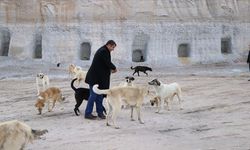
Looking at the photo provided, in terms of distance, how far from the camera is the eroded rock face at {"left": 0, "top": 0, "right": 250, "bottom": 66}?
96.5 ft

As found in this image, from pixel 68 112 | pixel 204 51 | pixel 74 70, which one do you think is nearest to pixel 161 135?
pixel 68 112

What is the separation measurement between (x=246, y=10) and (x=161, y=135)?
24.5 m

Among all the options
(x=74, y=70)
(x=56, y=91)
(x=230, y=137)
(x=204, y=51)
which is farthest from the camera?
(x=204, y=51)

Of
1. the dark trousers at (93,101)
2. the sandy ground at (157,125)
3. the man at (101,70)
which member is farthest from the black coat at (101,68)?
the sandy ground at (157,125)

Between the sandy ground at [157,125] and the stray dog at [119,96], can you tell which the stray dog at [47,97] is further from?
the stray dog at [119,96]

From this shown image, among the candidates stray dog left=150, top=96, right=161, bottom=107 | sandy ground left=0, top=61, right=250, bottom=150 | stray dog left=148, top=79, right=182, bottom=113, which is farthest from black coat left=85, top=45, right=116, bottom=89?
stray dog left=150, top=96, right=161, bottom=107

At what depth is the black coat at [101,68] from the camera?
10.5m

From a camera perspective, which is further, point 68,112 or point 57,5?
point 57,5

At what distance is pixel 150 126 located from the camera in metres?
10.0

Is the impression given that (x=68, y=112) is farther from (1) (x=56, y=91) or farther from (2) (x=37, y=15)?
(2) (x=37, y=15)

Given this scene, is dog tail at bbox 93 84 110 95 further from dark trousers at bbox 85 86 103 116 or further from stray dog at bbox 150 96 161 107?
stray dog at bbox 150 96 161 107

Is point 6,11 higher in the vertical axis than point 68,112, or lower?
higher

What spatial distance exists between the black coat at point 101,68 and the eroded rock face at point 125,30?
18193 millimetres

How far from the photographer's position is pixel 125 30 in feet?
97.9
